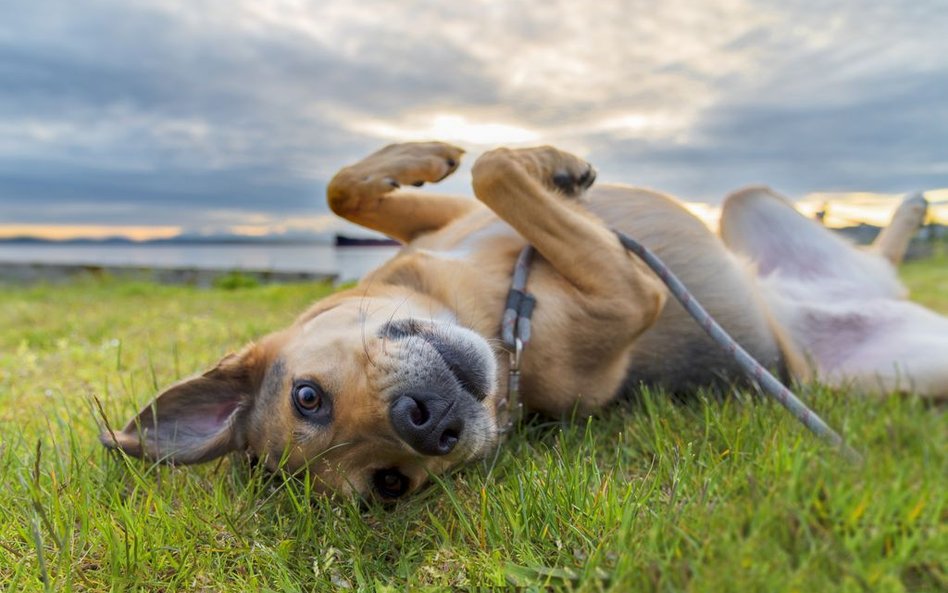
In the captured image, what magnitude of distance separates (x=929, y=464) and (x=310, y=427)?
6.62ft

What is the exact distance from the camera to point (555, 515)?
2062 millimetres

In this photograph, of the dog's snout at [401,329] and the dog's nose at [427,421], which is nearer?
the dog's nose at [427,421]

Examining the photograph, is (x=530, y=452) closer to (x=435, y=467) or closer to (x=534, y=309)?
(x=435, y=467)

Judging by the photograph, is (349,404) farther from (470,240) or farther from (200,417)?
(470,240)

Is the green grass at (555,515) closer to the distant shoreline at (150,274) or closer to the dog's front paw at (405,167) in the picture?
the dog's front paw at (405,167)

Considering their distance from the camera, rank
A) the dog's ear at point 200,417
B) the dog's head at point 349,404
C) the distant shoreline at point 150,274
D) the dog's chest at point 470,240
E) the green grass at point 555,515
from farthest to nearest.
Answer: the distant shoreline at point 150,274 → the dog's chest at point 470,240 → the dog's ear at point 200,417 → the dog's head at point 349,404 → the green grass at point 555,515

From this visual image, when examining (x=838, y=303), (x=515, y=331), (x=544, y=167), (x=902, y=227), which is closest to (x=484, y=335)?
(x=515, y=331)

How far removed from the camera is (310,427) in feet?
8.56

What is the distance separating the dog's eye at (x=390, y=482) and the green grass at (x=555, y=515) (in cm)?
10

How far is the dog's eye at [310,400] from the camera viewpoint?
2.62m

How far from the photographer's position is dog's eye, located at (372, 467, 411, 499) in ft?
8.65

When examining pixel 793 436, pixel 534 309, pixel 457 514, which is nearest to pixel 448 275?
pixel 534 309

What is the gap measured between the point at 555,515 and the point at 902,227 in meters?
5.28

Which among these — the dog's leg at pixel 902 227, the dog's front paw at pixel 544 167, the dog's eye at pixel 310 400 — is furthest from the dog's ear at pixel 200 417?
the dog's leg at pixel 902 227
